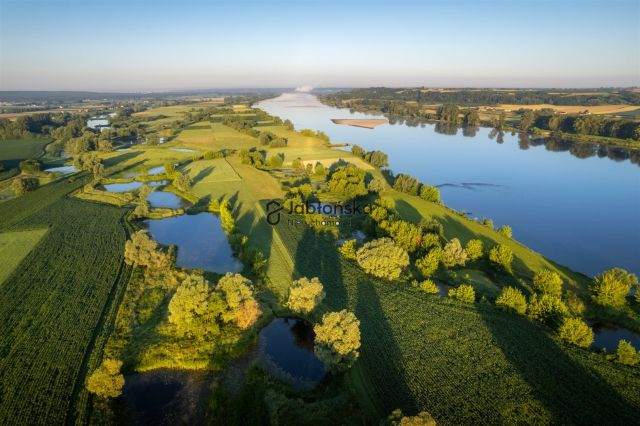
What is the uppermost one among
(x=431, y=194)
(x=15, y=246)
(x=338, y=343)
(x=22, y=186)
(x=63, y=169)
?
(x=63, y=169)

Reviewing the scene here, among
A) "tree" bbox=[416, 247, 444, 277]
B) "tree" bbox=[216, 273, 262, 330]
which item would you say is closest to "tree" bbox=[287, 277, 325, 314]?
"tree" bbox=[216, 273, 262, 330]

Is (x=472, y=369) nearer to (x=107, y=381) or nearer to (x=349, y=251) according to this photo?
(x=349, y=251)

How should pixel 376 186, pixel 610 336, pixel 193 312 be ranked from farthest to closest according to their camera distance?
pixel 376 186
pixel 610 336
pixel 193 312

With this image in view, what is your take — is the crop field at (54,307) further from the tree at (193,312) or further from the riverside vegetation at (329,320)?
the tree at (193,312)

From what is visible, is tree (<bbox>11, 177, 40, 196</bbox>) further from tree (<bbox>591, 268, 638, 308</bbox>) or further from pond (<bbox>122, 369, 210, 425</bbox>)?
tree (<bbox>591, 268, 638, 308</bbox>)

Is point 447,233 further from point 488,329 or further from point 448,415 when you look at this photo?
point 448,415

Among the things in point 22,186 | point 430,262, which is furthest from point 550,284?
point 22,186

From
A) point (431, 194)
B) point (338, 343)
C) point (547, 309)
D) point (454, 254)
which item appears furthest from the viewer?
point (431, 194)
